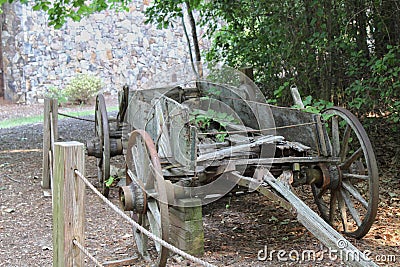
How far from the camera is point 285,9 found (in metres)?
6.70

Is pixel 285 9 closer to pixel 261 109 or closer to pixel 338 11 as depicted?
pixel 338 11

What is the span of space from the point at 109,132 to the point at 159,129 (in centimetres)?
186

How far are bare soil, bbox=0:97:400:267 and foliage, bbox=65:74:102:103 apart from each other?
8.84 metres

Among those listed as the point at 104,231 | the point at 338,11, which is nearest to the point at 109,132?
the point at 104,231

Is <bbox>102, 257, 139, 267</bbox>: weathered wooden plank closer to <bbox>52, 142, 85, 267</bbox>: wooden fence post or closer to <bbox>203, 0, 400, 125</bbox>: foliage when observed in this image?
<bbox>52, 142, 85, 267</bbox>: wooden fence post

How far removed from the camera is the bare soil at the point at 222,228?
403 cm

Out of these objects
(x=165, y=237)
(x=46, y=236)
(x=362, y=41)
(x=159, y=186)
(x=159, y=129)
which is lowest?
(x=46, y=236)

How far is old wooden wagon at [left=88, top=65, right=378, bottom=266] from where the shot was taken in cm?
377

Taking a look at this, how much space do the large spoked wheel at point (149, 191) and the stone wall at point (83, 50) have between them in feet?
42.3

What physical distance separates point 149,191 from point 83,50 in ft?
44.5

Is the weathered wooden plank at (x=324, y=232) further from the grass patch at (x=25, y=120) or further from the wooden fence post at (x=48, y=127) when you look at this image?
the grass patch at (x=25, y=120)

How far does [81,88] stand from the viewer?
1569cm

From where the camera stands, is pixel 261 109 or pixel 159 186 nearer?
pixel 159 186

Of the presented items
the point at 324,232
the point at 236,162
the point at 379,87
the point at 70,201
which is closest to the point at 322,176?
the point at 236,162
